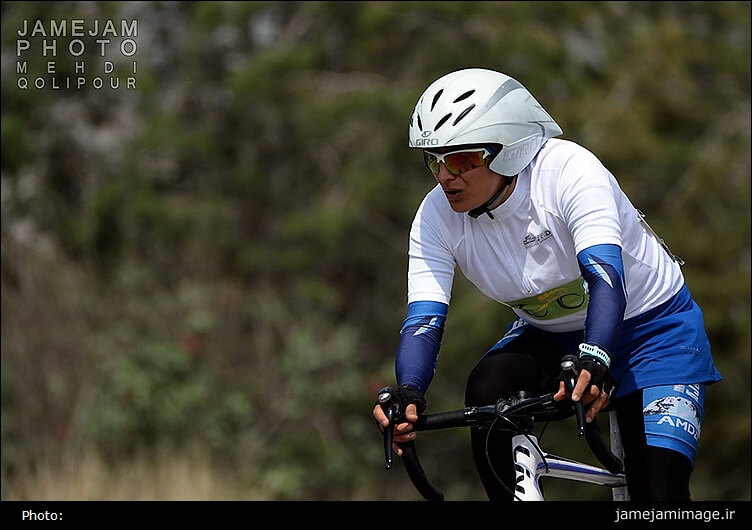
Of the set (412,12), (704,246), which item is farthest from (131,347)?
(704,246)

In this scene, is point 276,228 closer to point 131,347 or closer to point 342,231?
point 342,231

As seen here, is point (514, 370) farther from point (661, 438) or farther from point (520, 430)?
point (661, 438)

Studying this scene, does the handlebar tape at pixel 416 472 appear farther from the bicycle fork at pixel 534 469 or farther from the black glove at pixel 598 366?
the black glove at pixel 598 366

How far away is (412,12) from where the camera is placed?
1512 cm

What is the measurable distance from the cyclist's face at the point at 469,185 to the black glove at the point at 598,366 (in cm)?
76

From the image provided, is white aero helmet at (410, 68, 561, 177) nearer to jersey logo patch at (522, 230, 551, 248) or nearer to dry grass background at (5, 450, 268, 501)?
jersey logo patch at (522, 230, 551, 248)

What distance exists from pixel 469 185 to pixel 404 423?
0.92 m

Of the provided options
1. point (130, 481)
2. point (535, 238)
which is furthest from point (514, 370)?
point (130, 481)

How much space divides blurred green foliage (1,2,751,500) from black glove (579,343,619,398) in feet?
33.3

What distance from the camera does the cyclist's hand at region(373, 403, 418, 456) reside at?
12.7 feet

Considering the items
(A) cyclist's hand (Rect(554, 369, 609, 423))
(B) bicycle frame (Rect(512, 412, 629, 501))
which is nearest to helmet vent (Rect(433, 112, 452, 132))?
(A) cyclist's hand (Rect(554, 369, 609, 423))

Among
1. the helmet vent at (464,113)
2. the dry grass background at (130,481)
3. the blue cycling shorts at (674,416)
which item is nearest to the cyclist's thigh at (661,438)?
the blue cycling shorts at (674,416)

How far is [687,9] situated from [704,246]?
12.6ft
